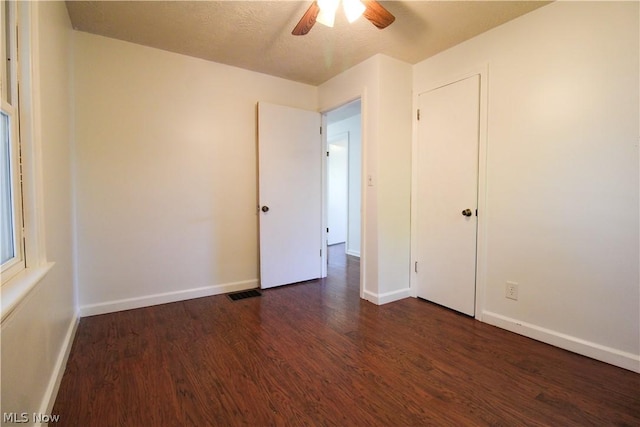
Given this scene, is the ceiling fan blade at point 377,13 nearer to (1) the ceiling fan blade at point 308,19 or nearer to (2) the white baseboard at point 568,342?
(1) the ceiling fan blade at point 308,19

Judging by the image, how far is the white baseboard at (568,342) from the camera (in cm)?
178

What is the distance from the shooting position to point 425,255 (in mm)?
2916

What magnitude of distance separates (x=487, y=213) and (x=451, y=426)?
1618 mm

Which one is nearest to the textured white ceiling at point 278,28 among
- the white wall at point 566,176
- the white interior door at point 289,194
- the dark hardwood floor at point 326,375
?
the white wall at point 566,176

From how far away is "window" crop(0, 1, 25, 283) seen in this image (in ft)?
3.96

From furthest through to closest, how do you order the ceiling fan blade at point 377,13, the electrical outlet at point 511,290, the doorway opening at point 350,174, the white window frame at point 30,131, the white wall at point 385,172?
the doorway opening at point 350,174
the white wall at point 385,172
the electrical outlet at point 511,290
the ceiling fan blade at point 377,13
the white window frame at point 30,131

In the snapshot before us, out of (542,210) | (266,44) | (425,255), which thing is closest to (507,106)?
(542,210)

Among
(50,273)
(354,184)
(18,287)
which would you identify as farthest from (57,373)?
(354,184)

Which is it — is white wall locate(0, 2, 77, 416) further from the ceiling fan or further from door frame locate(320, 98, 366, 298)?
door frame locate(320, 98, 366, 298)

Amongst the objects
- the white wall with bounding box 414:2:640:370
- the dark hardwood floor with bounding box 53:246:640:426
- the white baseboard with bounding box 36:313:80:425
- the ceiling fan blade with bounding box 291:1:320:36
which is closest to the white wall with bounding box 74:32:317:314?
the dark hardwood floor with bounding box 53:246:640:426

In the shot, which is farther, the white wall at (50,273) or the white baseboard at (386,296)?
the white baseboard at (386,296)

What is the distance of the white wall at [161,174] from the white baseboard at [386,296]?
1277 mm

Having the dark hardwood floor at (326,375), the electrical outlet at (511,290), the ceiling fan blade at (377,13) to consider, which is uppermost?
the ceiling fan blade at (377,13)

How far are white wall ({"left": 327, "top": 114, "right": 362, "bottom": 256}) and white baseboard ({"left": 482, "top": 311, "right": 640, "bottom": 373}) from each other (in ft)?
9.28
